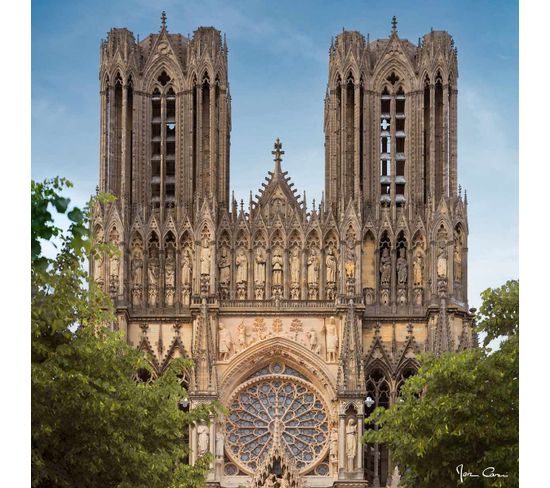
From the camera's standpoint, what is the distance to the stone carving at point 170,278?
55.2m

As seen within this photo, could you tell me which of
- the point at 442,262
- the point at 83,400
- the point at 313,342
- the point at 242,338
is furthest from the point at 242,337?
the point at 83,400

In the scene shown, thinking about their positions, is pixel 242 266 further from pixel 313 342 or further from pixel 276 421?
pixel 276 421

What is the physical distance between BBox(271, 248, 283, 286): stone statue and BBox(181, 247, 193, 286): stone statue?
2.79 m

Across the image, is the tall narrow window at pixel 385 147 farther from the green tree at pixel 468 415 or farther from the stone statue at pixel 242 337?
the green tree at pixel 468 415

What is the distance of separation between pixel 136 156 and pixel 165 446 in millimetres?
19024

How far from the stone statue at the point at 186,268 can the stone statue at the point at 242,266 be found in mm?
1595

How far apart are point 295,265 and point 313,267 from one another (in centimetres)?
61

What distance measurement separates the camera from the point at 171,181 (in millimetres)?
56906

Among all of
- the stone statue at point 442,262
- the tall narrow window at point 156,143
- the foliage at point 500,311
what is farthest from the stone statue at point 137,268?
the foliage at point 500,311

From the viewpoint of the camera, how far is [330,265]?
5541cm

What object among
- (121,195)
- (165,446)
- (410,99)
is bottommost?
(165,446)

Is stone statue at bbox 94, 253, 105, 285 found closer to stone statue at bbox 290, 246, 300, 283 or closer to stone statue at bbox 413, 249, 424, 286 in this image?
stone statue at bbox 290, 246, 300, 283
